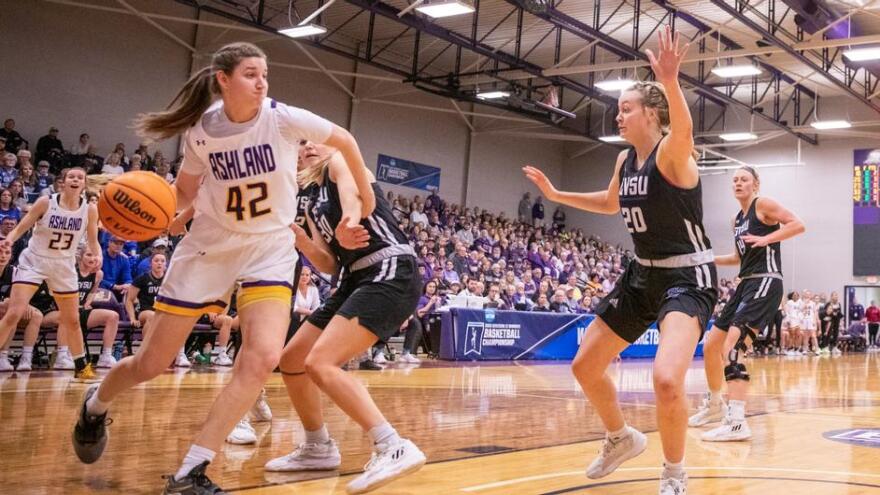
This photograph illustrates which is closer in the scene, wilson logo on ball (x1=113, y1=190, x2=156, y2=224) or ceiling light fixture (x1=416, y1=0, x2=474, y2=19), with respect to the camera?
wilson logo on ball (x1=113, y1=190, x2=156, y2=224)

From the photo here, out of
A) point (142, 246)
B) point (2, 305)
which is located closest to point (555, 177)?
point (142, 246)

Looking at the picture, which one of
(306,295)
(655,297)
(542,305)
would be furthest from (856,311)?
(655,297)

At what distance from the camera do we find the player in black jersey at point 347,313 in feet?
12.7

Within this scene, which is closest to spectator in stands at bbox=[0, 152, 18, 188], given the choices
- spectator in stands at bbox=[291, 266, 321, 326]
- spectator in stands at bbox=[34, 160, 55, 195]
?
spectator in stands at bbox=[34, 160, 55, 195]

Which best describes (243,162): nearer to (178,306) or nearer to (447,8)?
(178,306)

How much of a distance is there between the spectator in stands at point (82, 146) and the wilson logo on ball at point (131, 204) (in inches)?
542

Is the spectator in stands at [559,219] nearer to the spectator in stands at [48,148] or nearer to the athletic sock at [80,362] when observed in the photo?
the spectator in stands at [48,148]

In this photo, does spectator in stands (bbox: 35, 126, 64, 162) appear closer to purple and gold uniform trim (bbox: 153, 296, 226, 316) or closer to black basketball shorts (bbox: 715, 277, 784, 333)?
black basketball shorts (bbox: 715, 277, 784, 333)

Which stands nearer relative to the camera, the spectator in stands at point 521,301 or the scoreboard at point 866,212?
the spectator in stands at point 521,301

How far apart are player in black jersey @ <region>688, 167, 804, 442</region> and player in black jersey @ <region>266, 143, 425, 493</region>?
10.8 feet

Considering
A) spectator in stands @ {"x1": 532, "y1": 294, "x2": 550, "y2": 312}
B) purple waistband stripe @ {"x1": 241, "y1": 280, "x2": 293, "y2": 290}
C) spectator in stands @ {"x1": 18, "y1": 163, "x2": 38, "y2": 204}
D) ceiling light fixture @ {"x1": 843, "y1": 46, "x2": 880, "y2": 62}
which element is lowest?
purple waistband stripe @ {"x1": 241, "y1": 280, "x2": 293, "y2": 290}

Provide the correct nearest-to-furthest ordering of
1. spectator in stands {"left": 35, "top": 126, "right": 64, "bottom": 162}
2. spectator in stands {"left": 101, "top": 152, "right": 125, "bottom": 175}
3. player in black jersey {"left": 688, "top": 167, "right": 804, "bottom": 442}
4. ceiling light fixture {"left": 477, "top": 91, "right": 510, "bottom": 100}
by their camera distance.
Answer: player in black jersey {"left": 688, "top": 167, "right": 804, "bottom": 442} < spectator in stands {"left": 101, "top": 152, "right": 125, "bottom": 175} < spectator in stands {"left": 35, "top": 126, "right": 64, "bottom": 162} < ceiling light fixture {"left": 477, "top": 91, "right": 510, "bottom": 100}

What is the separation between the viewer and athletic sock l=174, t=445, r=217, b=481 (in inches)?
133

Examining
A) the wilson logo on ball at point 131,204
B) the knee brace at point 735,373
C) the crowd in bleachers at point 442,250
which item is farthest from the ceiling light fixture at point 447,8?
the wilson logo on ball at point 131,204
